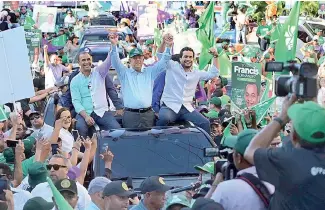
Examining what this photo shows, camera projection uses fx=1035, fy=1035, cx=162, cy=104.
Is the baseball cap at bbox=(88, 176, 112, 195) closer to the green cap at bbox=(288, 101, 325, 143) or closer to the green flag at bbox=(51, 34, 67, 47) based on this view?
the green cap at bbox=(288, 101, 325, 143)

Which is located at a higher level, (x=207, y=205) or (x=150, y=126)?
(x=207, y=205)

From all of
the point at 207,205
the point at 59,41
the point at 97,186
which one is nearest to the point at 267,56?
the point at 59,41

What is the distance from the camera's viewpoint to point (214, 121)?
1270cm

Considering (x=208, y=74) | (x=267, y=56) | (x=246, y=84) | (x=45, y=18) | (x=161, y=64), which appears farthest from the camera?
(x=45, y=18)

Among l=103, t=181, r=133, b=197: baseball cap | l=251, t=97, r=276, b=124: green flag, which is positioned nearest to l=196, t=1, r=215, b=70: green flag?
l=251, t=97, r=276, b=124: green flag

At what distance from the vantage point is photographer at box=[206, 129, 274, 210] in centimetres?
589

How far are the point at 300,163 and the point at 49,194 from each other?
3.08 meters

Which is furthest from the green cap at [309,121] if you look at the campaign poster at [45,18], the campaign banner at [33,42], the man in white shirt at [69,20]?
the man in white shirt at [69,20]

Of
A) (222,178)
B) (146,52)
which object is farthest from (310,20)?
(222,178)

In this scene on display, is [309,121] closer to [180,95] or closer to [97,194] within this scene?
[97,194]

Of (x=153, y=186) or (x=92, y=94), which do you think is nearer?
(x=153, y=186)

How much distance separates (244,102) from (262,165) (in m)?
6.97

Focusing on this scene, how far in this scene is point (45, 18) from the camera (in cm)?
2881

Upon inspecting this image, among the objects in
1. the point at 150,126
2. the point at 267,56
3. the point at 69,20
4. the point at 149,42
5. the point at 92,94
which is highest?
the point at 92,94
